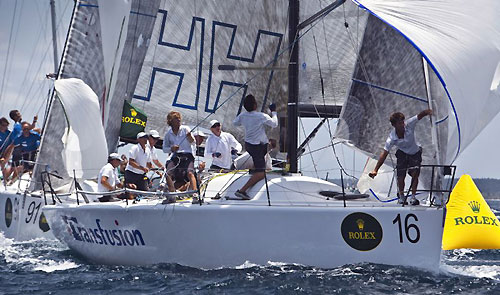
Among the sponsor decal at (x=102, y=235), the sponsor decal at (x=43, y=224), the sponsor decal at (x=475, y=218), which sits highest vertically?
the sponsor decal at (x=475, y=218)

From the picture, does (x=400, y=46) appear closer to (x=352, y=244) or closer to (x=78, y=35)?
(x=352, y=244)

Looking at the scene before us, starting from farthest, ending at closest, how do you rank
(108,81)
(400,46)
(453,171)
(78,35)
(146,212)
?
(78,35), (108,81), (400,46), (146,212), (453,171)

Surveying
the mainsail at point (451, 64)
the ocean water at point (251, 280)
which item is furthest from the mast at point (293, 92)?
the ocean water at point (251, 280)

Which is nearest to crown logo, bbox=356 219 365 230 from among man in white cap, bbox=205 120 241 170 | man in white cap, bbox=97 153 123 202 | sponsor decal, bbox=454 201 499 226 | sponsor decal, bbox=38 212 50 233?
sponsor decal, bbox=454 201 499 226

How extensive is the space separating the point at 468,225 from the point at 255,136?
2744 millimetres

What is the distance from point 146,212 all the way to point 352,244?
A: 252 cm

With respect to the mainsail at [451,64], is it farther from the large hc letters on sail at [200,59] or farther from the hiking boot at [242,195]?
the large hc letters on sail at [200,59]

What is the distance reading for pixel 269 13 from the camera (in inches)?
485

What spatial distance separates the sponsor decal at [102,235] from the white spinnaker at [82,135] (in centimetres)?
97

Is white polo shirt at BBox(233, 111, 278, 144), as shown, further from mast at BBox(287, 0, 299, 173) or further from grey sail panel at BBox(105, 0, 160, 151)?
grey sail panel at BBox(105, 0, 160, 151)

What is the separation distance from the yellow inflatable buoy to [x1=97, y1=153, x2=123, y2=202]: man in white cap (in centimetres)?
468

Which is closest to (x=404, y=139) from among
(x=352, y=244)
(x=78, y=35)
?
(x=352, y=244)

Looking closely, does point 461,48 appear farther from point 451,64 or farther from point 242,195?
point 242,195

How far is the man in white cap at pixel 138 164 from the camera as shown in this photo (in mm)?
10125
